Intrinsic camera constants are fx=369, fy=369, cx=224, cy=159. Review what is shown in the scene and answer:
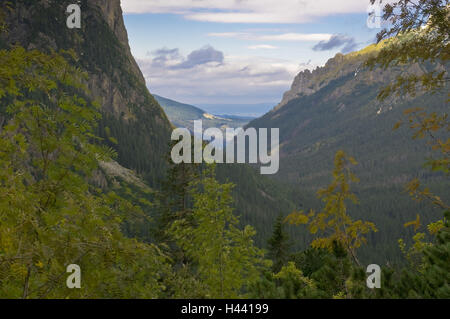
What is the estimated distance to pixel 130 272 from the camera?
5719 mm

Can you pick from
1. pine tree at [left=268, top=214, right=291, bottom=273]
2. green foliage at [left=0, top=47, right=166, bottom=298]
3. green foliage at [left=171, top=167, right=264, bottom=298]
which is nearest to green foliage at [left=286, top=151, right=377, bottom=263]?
green foliage at [left=171, top=167, right=264, bottom=298]

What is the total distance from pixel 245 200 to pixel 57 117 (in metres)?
169

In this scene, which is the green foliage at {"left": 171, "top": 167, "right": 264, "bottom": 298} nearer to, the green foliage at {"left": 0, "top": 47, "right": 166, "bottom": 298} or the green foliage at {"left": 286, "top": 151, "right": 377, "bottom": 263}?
the green foliage at {"left": 286, "top": 151, "right": 377, "bottom": 263}

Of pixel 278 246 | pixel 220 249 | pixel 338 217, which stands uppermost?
pixel 338 217

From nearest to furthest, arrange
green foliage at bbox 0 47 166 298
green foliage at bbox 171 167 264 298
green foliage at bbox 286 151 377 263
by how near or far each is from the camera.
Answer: green foliage at bbox 0 47 166 298
green foliage at bbox 286 151 377 263
green foliage at bbox 171 167 264 298

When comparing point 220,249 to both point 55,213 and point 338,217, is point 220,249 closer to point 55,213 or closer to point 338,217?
point 338,217

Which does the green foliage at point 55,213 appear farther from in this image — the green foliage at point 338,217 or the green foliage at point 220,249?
the green foliage at point 220,249

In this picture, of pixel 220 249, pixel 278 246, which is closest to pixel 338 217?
pixel 220 249

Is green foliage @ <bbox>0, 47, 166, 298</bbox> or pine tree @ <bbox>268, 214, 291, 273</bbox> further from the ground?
green foliage @ <bbox>0, 47, 166, 298</bbox>

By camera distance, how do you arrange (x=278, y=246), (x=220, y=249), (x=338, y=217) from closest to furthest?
(x=338, y=217) < (x=220, y=249) < (x=278, y=246)

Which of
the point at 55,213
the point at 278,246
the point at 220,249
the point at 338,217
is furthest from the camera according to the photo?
the point at 278,246
